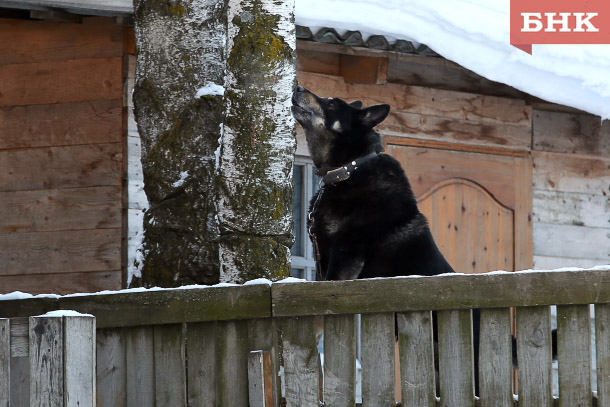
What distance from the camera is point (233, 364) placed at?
353 centimetres

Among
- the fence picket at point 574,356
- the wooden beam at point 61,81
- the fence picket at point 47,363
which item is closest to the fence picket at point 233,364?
the fence picket at point 47,363

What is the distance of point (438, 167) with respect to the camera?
8.81 metres

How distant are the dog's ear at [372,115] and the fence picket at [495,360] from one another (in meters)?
2.47

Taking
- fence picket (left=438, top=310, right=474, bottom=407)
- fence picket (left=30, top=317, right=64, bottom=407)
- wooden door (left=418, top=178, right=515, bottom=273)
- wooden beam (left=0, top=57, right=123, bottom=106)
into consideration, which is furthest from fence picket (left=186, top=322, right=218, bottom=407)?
wooden door (left=418, top=178, right=515, bottom=273)

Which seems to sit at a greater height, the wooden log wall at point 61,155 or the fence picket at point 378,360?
the wooden log wall at point 61,155

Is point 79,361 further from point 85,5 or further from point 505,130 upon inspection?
point 505,130

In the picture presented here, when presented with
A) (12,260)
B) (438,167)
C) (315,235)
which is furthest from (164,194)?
(438,167)

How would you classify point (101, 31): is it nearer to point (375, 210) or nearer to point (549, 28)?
point (375, 210)

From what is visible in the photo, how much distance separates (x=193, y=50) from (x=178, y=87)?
0.66 ft

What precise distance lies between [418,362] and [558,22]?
22.5ft

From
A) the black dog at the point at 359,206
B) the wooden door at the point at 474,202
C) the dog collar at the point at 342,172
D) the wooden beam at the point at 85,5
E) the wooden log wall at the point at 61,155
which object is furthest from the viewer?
the wooden door at the point at 474,202

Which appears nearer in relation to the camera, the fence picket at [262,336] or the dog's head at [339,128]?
the fence picket at [262,336]

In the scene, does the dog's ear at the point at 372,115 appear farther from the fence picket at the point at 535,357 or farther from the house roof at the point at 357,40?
the fence picket at the point at 535,357

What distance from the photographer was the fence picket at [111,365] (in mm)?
3592
